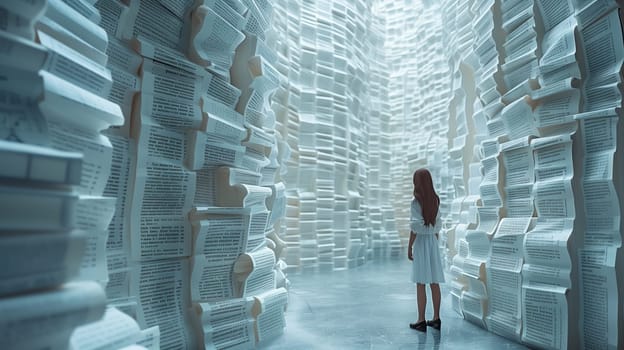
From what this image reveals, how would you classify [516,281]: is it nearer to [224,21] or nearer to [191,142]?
[191,142]

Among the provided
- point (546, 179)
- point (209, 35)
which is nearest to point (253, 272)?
point (209, 35)

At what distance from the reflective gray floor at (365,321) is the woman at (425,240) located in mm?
259

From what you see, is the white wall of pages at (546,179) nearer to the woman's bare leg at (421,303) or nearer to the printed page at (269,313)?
the woman's bare leg at (421,303)

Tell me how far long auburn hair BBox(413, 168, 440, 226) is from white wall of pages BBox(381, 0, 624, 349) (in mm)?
467

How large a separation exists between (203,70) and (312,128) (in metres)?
4.60

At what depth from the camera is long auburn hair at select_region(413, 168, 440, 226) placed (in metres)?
3.34

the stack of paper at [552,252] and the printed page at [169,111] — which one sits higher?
the printed page at [169,111]

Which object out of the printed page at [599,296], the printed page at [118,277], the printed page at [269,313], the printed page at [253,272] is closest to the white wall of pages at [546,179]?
the printed page at [599,296]

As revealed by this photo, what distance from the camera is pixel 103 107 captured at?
5.08 ft

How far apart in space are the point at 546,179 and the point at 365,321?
6.03 ft

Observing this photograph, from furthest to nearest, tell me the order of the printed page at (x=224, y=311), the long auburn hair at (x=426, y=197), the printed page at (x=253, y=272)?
the long auburn hair at (x=426, y=197) → the printed page at (x=253, y=272) → the printed page at (x=224, y=311)

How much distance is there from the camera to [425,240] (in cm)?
339

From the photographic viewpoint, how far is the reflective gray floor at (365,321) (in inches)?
118

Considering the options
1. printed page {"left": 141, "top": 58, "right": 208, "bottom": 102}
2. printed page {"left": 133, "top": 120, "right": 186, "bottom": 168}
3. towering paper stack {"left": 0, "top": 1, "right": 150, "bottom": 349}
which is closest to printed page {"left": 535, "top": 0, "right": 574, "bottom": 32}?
printed page {"left": 141, "top": 58, "right": 208, "bottom": 102}
